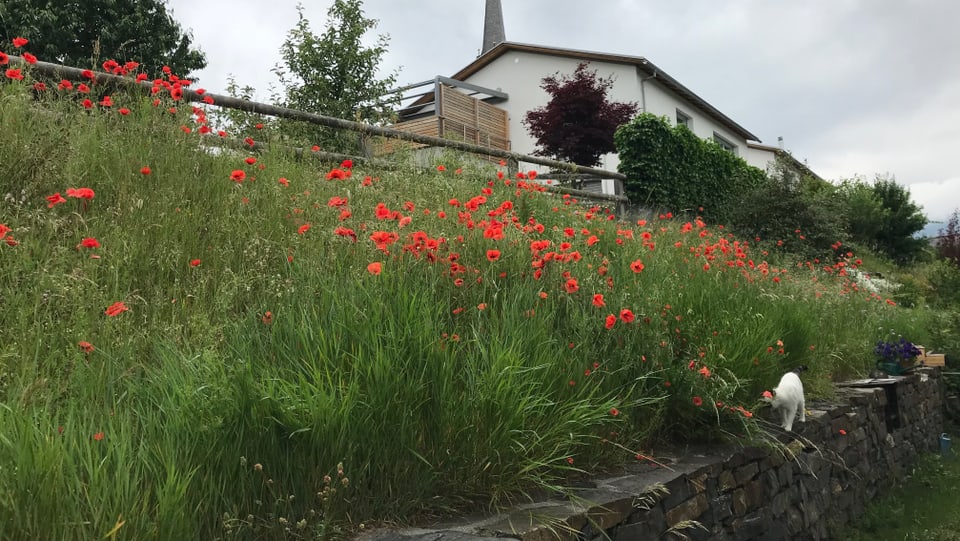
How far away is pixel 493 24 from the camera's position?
124 feet

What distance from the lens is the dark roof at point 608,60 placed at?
19438mm

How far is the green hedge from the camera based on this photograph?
41.5 ft

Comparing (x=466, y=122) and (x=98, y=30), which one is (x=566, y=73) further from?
(x=98, y=30)

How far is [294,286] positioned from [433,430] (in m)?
1.10

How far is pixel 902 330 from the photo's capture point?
27.6 ft

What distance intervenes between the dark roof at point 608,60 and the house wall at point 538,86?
0.15 metres

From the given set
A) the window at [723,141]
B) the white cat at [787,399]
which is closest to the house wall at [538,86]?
the window at [723,141]

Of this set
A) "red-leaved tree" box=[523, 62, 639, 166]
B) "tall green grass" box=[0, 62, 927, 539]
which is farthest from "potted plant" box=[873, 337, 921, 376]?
"red-leaved tree" box=[523, 62, 639, 166]

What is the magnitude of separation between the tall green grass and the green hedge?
7.84 meters

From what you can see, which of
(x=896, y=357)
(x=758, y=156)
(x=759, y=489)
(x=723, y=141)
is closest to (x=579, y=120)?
(x=896, y=357)

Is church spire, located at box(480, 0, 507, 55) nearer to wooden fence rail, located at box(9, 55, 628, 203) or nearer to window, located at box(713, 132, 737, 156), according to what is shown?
window, located at box(713, 132, 737, 156)

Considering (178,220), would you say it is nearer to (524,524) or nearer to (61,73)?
(61,73)

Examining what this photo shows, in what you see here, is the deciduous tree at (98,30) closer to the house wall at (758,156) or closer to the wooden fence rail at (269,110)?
the wooden fence rail at (269,110)

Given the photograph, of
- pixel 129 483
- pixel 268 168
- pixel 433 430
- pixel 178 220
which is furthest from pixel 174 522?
pixel 268 168
